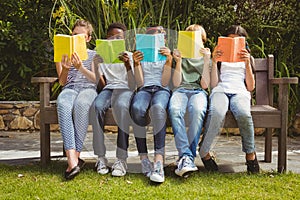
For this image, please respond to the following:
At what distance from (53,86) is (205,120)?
2.70m

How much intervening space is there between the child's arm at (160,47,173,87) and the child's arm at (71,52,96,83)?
1.61ft

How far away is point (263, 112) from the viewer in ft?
9.94

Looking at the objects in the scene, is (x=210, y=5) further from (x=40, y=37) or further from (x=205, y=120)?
(x=205, y=120)

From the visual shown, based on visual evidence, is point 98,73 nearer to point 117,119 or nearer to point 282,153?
point 117,119

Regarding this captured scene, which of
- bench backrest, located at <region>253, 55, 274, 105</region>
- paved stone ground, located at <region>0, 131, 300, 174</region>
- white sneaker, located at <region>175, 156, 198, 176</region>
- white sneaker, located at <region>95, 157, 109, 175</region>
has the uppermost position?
bench backrest, located at <region>253, 55, 274, 105</region>

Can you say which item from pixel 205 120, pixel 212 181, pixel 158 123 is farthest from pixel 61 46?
pixel 212 181

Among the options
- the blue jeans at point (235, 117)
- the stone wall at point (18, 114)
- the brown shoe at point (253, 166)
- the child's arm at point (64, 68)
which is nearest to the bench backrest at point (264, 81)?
the blue jeans at point (235, 117)

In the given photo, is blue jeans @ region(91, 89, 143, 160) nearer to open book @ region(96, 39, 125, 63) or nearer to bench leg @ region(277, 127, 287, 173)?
open book @ region(96, 39, 125, 63)

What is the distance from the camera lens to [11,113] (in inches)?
215

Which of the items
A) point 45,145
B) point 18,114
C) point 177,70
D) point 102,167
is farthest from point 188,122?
point 18,114

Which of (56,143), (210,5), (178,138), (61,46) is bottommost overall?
(56,143)

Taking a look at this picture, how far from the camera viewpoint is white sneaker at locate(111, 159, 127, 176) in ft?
9.78

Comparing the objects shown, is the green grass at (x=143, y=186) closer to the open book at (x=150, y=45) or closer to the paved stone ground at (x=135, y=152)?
the paved stone ground at (x=135, y=152)

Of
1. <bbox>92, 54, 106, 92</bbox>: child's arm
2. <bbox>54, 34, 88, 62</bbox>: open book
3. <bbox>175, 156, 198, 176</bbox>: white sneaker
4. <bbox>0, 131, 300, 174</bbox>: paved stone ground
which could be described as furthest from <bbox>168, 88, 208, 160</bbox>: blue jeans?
<bbox>54, 34, 88, 62</bbox>: open book
